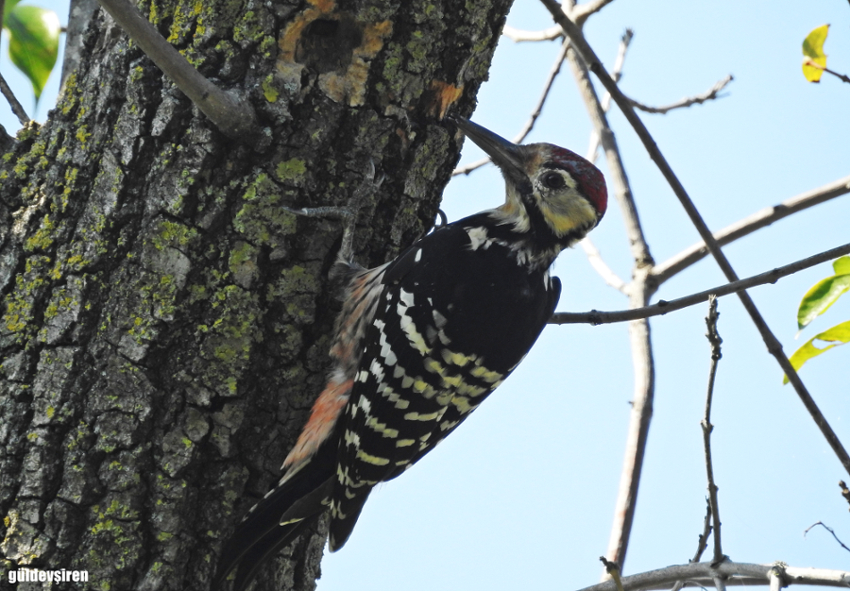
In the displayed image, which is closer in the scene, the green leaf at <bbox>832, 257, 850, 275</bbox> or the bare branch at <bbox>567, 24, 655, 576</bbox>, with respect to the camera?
the green leaf at <bbox>832, 257, 850, 275</bbox>

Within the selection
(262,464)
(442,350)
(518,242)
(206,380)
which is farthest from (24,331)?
(518,242)

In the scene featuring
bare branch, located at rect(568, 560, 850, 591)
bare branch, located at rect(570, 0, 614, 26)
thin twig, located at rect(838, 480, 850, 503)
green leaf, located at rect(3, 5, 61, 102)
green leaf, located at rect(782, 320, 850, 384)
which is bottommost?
bare branch, located at rect(568, 560, 850, 591)

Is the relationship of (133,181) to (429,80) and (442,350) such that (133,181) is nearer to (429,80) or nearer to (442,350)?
(429,80)

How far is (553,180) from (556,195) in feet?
0.20

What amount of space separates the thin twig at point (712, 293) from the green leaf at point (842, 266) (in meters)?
0.09

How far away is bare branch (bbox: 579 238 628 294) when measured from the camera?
3.84 m

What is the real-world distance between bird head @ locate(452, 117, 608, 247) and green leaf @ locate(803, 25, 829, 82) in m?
0.83

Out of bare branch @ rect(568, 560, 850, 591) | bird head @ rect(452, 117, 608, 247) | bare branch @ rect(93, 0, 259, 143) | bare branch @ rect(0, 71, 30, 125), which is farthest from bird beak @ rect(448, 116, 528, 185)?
bare branch @ rect(568, 560, 850, 591)

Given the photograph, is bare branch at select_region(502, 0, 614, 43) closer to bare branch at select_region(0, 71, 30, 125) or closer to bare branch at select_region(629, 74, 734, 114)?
bare branch at select_region(629, 74, 734, 114)

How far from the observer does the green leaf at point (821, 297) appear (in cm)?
245

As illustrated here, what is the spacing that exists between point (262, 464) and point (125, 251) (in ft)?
2.42

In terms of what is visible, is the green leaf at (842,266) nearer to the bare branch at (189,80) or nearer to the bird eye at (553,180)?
the bird eye at (553,180)

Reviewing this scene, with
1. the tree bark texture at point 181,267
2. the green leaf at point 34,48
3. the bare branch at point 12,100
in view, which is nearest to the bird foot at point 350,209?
the tree bark texture at point 181,267

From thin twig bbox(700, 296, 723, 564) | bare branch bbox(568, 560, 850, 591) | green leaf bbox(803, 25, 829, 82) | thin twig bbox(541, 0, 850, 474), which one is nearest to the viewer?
bare branch bbox(568, 560, 850, 591)
